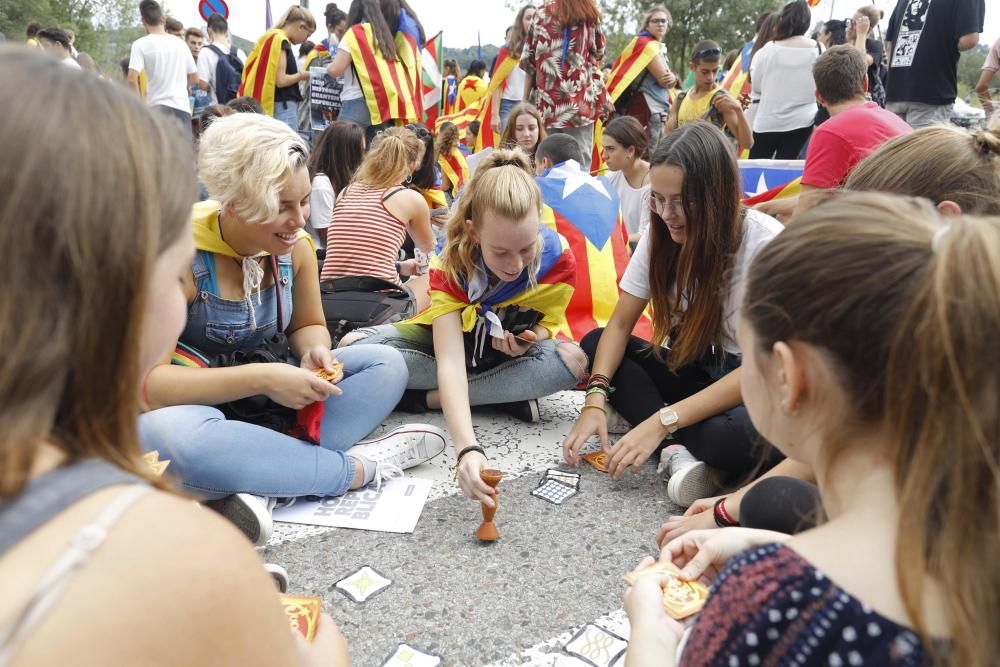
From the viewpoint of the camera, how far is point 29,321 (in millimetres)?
644

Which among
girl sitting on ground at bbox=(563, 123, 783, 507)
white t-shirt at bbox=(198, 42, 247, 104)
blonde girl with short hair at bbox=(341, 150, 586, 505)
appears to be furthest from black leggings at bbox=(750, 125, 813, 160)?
white t-shirt at bbox=(198, 42, 247, 104)

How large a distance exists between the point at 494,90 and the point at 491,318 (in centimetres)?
428

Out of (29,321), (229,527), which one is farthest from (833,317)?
(29,321)

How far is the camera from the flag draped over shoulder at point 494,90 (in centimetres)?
619

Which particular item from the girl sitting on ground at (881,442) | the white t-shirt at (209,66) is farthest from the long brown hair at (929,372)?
the white t-shirt at (209,66)

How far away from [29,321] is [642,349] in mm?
2434

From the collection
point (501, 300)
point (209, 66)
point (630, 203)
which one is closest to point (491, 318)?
point (501, 300)

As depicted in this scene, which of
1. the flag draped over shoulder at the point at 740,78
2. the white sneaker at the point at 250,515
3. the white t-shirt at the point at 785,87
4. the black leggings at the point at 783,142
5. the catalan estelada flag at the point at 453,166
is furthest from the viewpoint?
the flag draped over shoulder at the point at 740,78

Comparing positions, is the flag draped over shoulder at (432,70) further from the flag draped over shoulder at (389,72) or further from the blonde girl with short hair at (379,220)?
the blonde girl with short hair at (379,220)

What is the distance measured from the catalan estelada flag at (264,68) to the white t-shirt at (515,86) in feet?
7.27

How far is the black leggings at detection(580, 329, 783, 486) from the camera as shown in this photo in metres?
2.37

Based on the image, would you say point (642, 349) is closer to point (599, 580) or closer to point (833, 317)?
point (599, 580)

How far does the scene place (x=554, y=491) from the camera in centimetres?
247

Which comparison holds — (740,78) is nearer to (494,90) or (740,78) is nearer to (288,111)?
(494,90)
